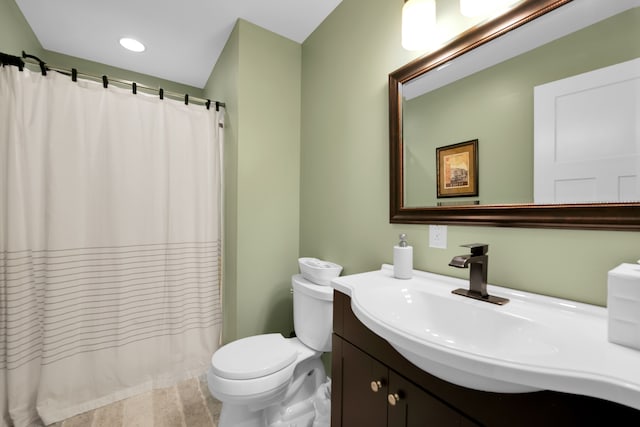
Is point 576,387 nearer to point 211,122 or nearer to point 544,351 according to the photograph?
point 544,351

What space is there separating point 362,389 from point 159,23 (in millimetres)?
2325

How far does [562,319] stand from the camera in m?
0.66

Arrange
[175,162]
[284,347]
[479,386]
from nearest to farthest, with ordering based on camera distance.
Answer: [479,386] → [284,347] → [175,162]

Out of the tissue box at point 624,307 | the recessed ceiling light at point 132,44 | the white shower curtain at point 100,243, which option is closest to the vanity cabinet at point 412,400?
the tissue box at point 624,307

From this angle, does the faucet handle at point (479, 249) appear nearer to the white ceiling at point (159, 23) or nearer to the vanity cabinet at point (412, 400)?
the vanity cabinet at point (412, 400)

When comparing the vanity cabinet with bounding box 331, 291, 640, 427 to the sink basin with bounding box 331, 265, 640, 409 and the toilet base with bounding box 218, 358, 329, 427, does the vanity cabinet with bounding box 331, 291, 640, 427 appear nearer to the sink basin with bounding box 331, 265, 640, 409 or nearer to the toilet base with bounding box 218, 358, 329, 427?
the sink basin with bounding box 331, 265, 640, 409

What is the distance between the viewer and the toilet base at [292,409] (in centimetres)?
129

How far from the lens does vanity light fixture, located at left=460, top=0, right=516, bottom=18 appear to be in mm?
881

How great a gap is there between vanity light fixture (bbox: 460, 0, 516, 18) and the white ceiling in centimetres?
91

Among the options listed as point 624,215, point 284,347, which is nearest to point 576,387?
point 624,215

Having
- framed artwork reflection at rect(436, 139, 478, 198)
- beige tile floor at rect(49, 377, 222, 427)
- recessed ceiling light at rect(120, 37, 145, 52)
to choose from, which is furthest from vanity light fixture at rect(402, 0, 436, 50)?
beige tile floor at rect(49, 377, 222, 427)

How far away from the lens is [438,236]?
1078 millimetres

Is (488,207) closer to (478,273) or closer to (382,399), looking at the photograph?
(478,273)

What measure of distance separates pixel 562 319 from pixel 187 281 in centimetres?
192
